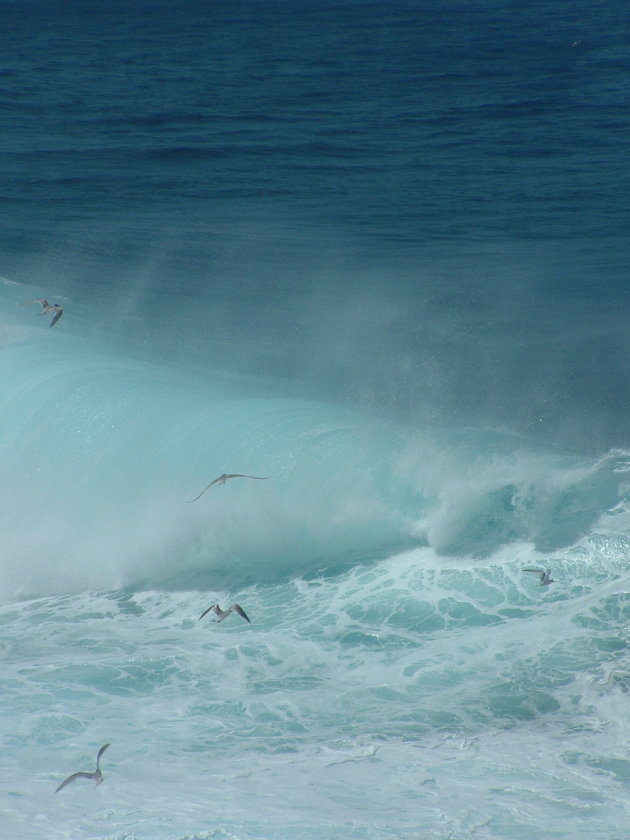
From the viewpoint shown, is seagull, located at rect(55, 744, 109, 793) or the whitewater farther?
the whitewater

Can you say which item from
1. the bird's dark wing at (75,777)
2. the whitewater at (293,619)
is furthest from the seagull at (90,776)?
the whitewater at (293,619)

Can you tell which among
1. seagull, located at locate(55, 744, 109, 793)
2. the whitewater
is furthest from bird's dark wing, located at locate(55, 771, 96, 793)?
the whitewater

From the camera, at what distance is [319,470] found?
1956 centimetres

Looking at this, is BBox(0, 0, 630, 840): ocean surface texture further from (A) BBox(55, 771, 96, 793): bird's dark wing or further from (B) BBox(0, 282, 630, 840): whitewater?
(A) BBox(55, 771, 96, 793): bird's dark wing

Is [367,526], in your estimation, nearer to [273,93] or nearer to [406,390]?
[406,390]

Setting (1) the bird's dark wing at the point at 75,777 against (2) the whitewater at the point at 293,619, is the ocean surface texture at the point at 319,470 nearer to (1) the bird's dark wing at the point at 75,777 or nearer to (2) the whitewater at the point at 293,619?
(2) the whitewater at the point at 293,619

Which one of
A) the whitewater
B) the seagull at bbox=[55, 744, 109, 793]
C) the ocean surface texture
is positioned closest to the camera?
the seagull at bbox=[55, 744, 109, 793]

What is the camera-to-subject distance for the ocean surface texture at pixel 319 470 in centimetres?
1236

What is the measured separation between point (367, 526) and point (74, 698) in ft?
20.0

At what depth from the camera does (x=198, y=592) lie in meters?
17.5

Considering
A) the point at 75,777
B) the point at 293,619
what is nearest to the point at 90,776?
the point at 75,777

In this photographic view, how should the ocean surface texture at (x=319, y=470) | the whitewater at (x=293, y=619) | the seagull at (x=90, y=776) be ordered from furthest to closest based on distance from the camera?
the ocean surface texture at (x=319, y=470) → the whitewater at (x=293, y=619) → the seagull at (x=90, y=776)

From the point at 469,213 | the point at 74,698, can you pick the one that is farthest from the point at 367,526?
the point at 469,213

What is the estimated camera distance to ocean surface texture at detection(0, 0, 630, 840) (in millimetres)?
12359
